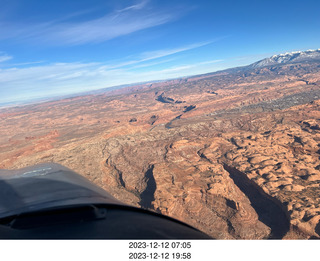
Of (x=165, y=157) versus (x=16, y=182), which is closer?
(x=16, y=182)

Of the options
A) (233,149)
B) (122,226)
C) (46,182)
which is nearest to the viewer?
(122,226)

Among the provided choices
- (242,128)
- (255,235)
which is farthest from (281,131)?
(255,235)

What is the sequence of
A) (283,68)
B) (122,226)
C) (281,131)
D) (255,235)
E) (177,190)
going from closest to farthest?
(122,226) < (255,235) < (177,190) < (281,131) < (283,68)

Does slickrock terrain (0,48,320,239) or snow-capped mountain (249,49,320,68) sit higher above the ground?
snow-capped mountain (249,49,320,68)

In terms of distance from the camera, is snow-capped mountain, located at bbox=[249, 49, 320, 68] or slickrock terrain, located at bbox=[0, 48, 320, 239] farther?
snow-capped mountain, located at bbox=[249, 49, 320, 68]

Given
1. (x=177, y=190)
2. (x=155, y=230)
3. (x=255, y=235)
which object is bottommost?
(x=255, y=235)

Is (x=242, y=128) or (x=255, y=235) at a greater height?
(x=242, y=128)

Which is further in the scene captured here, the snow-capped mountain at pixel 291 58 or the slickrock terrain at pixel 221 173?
the snow-capped mountain at pixel 291 58

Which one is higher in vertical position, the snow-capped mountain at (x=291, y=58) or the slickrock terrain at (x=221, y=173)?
the snow-capped mountain at (x=291, y=58)

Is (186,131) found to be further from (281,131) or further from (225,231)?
(225,231)

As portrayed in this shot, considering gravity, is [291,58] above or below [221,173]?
above

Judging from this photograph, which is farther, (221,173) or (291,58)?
(291,58)
